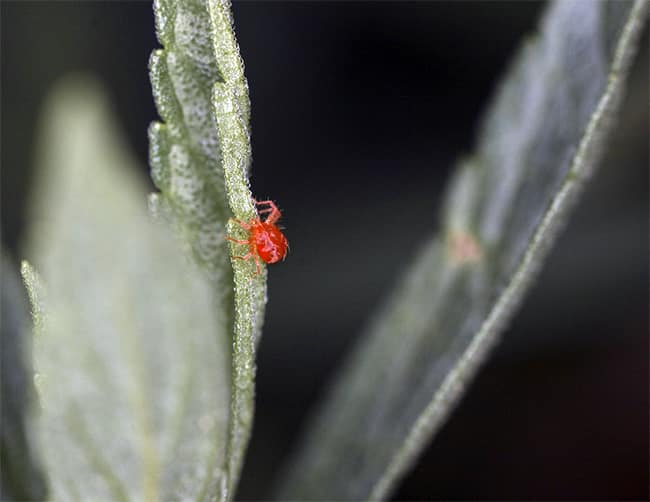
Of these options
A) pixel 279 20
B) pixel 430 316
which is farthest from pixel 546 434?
pixel 279 20

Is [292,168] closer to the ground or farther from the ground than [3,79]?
closer to the ground

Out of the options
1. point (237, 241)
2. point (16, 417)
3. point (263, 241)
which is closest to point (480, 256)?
point (263, 241)

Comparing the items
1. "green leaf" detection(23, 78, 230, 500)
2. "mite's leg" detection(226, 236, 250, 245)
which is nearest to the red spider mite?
"mite's leg" detection(226, 236, 250, 245)

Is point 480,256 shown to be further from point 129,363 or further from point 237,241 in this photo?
point 129,363

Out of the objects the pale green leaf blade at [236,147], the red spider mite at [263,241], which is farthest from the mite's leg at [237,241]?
the pale green leaf blade at [236,147]

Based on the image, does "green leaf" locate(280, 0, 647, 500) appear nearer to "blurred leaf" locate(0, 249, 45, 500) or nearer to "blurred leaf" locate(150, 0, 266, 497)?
"blurred leaf" locate(150, 0, 266, 497)

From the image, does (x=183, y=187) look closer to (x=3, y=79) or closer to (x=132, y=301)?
(x=132, y=301)

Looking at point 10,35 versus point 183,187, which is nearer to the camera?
point 183,187

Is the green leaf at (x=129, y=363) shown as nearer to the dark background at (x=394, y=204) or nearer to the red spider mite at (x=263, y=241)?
the red spider mite at (x=263, y=241)
